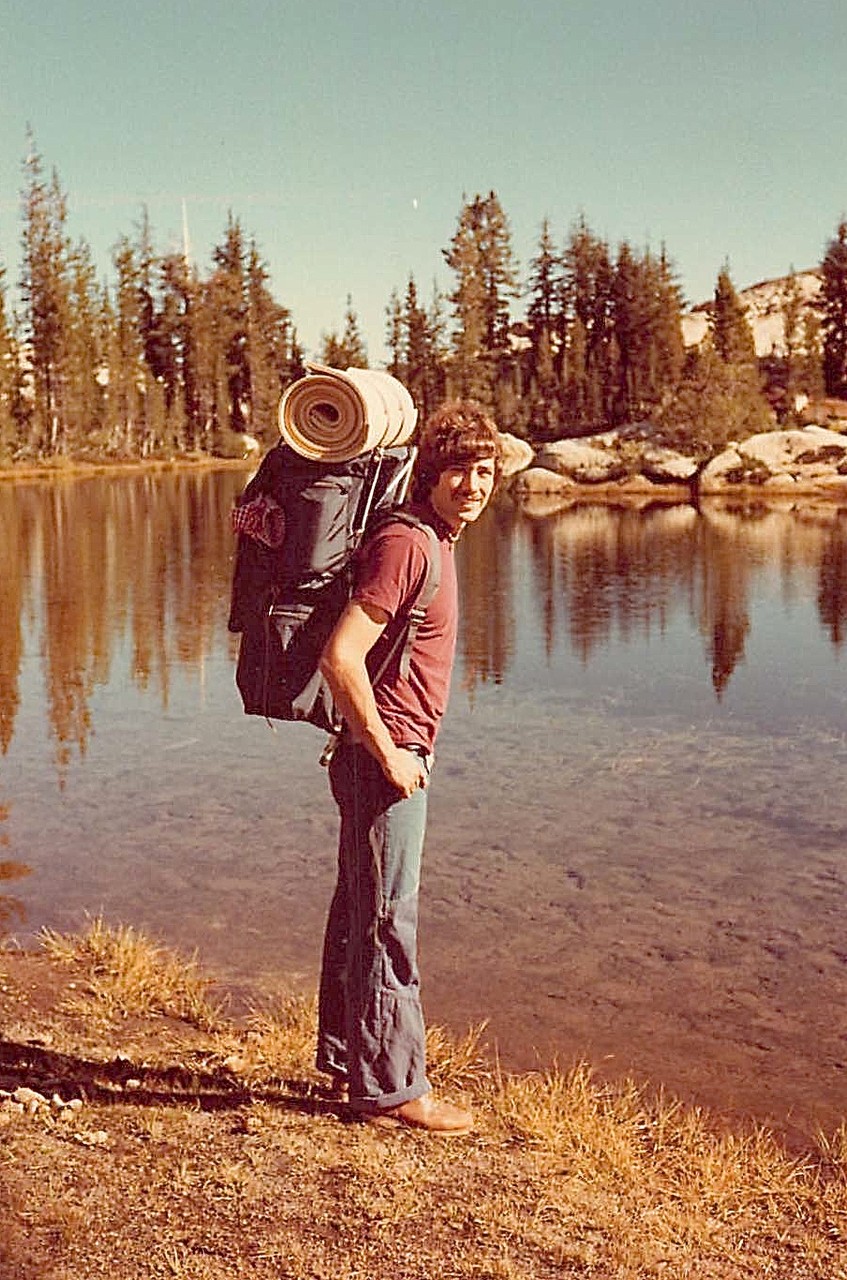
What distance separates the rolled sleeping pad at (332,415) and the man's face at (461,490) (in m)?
0.29

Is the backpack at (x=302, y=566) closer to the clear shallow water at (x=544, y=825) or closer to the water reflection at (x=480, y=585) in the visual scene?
the clear shallow water at (x=544, y=825)

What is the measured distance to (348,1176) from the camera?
4.59 metres

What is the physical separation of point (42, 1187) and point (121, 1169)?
28 centimetres

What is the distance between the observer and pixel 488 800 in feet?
35.6

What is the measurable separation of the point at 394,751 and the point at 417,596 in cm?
54

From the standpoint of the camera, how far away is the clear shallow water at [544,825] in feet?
23.1

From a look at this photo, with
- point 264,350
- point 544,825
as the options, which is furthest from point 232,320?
point 544,825

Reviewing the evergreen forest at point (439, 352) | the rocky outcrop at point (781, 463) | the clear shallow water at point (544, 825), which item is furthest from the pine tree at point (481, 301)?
the clear shallow water at point (544, 825)

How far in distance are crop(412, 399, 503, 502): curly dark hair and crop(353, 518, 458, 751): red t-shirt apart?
19 centimetres

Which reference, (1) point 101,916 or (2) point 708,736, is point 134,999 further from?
(2) point 708,736

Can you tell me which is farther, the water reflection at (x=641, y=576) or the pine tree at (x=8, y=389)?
the pine tree at (x=8, y=389)

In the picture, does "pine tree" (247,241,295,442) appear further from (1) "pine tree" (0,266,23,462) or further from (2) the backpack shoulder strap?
(2) the backpack shoulder strap

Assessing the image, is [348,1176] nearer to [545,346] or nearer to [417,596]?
[417,596]

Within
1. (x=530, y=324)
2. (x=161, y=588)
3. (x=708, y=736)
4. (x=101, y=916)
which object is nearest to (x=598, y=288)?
(x=530, y=324)
